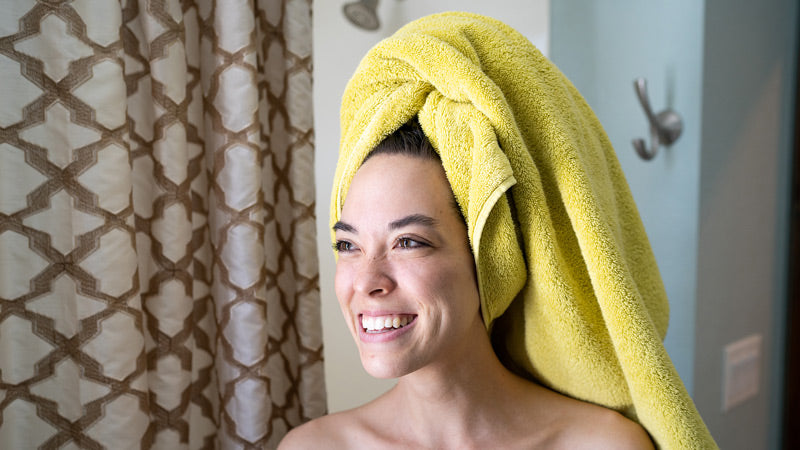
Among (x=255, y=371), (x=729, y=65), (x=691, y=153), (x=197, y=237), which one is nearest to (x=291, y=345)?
(x=255, y=371)

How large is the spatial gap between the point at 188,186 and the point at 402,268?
16.1 inches

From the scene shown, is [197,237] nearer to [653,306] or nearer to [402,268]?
[402,268]

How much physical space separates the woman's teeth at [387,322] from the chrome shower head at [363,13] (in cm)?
→ 89

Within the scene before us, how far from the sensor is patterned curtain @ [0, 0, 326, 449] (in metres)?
0.74

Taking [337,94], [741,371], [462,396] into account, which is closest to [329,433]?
[462,396]

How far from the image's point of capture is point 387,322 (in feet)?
2.27

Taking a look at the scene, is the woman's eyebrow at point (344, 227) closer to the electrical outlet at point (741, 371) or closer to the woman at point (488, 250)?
the woman at point (488, 250)

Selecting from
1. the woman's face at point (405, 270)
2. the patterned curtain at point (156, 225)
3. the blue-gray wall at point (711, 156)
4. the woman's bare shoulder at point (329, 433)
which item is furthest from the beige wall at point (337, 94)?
the woman's face at point (405, 270)

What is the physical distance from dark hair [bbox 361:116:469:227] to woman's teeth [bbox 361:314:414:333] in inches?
5.9

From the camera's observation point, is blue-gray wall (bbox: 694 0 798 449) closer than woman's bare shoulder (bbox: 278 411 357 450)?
No

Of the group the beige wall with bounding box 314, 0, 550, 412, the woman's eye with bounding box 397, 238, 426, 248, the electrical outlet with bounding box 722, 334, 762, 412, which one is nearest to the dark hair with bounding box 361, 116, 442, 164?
the woman's eye with bounding box 397, 238, 426, 248

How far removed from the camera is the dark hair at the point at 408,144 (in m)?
0.73

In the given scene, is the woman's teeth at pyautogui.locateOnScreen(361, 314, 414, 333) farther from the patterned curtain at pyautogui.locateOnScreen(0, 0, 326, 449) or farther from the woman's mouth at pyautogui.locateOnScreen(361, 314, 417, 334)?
the patterned curtain at pyautogui.locateOnScreen(0, 0, 326, 449)

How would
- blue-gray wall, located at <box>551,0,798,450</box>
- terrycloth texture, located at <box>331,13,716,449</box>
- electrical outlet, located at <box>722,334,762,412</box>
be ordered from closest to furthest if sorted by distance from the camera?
terrycloth texture, located at <box>331,13,716,449</box>
blue-gray wall, located at <box>551,0,798,450</box>
electrical outlet, located at <box>722,334,762,412</box>
